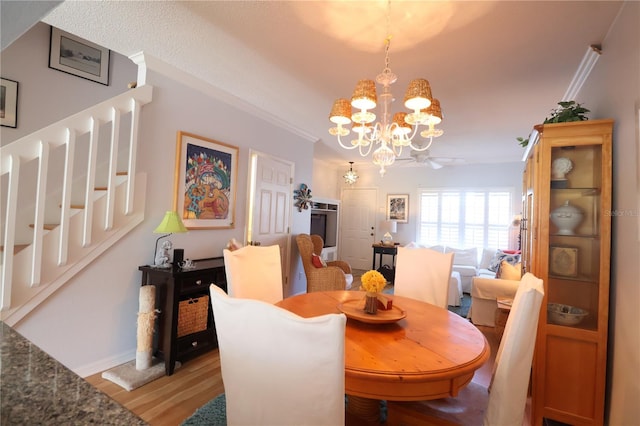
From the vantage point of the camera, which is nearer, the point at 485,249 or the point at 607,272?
the point at 607,272

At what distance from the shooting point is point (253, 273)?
2070mm

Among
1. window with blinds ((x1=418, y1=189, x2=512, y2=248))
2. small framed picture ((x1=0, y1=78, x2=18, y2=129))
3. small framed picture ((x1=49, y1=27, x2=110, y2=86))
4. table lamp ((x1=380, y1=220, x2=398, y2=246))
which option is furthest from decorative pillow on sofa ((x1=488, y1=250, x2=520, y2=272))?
small framed picture ((x1=0, y1=78, x2=18, y2=129))

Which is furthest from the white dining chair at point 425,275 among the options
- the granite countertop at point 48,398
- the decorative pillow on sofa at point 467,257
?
the decorative pillow on sofa at point 467,257

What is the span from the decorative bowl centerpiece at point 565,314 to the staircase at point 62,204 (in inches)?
125

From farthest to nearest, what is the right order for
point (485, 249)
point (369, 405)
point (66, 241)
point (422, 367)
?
point (485, 249), point (66, 241), point (369, 405), point (422, 367)

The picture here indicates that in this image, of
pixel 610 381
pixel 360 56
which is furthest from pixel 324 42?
pixel 610 381

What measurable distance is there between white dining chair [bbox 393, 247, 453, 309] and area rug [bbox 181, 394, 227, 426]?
1534 millimetres

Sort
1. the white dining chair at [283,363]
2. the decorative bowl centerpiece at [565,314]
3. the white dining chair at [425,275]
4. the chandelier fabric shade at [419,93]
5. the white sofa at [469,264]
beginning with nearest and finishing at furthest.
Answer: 1. the white dining chair at [283,363]
2. the chandelier fabric shade at [419,93]
3. the decorative bowl centerpiece at [565,314]
4. the white dining chair at [425,275]
5. the white sofa at [469,264]

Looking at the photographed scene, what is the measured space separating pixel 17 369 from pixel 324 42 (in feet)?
7.43

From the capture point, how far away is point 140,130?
8.32 feet

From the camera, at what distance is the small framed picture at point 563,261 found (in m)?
1.99

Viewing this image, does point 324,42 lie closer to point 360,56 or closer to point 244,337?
point 360,56

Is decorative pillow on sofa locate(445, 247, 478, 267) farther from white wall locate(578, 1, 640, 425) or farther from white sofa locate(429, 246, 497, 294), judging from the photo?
white wall locate(578, 1, 640, 425)

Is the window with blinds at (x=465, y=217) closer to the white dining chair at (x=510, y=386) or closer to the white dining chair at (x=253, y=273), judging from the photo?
the white dining chair at (x=253, y=273)
